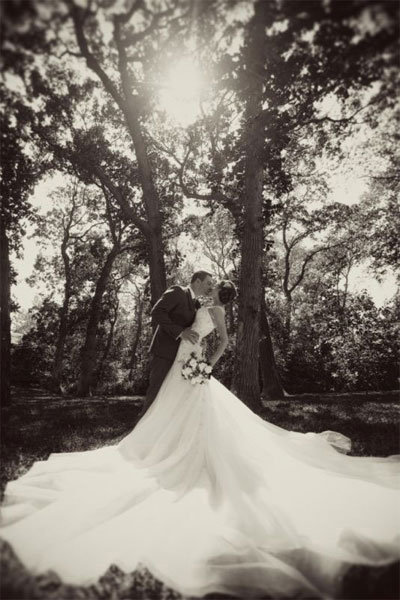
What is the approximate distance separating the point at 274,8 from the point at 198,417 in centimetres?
479

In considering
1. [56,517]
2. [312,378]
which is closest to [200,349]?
[56,517]

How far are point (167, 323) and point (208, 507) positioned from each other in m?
2.92

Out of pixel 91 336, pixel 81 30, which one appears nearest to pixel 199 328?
pixel 81 30

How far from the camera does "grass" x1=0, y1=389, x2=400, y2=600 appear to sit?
258cm

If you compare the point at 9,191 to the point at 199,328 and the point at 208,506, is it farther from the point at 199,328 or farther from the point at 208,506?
the point at 208,506

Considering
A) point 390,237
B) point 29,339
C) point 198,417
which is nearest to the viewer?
point 198,417

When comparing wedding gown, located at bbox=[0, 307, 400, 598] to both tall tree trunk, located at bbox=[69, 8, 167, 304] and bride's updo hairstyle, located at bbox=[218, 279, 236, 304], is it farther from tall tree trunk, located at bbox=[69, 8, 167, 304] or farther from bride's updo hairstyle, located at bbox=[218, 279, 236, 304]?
tall tree trunk, located at bbox=[69, 8, 167, 304]

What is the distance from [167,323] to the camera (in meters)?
6.24

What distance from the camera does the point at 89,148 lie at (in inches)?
500

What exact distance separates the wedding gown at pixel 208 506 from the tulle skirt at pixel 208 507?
0.01 meters

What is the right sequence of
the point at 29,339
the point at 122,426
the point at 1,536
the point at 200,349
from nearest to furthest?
the point at 1,536 < the point at 200,349 < the point at 122,426 < the point at 29,339

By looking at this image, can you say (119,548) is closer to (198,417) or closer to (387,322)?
(198,417)

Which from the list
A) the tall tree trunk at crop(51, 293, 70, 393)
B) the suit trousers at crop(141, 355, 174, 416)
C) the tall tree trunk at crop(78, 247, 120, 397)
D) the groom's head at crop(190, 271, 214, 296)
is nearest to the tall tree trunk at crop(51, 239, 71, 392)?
the tall tree trunk at crop(51, 293, 70, 393)

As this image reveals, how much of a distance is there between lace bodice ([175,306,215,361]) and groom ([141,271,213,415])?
0.14m
